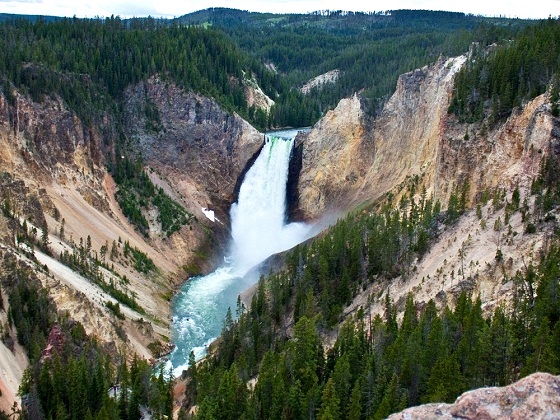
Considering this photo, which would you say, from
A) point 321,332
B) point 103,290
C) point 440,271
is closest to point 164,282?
point 103,290

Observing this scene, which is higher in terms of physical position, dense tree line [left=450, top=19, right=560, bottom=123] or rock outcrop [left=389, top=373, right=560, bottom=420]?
dense tree line [left=450, top=19, right=560, bottom=123]

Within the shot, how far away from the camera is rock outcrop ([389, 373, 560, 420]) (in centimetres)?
1457

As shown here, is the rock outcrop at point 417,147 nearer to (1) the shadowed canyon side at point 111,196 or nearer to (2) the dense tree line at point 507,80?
(2) the dense tree line at point 507,80

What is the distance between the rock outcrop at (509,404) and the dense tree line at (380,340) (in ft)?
60.7

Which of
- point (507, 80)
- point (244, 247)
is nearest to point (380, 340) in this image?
point (507, 80)

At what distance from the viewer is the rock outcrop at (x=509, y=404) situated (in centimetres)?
1457

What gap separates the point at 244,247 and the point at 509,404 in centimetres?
8338

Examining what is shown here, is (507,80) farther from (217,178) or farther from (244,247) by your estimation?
(217,178)

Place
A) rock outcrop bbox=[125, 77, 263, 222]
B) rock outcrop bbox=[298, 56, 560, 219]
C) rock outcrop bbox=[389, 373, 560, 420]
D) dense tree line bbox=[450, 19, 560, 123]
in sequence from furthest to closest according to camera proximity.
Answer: rock outcrop bbox=[125, 77, 263, 222]
dense tree line bbox=[450, 19, 560, 123]
rock outcrop bbox=[298, 56, 560, 219]
rock outcrop bbox=[389, 373, 560, 420]

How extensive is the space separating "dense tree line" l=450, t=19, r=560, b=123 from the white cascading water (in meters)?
33.2

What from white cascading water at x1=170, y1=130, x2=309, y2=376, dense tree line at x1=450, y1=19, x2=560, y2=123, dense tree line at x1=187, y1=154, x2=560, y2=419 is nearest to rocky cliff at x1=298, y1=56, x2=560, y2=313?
dense tree line at x1=187, y1=154, x2=560, y2=419

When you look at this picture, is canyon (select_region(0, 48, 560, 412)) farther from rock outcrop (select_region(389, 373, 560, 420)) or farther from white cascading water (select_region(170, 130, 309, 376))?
rock outcrop (select_region(389, 373, 560, 420))

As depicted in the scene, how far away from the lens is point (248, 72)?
13775 centimetres

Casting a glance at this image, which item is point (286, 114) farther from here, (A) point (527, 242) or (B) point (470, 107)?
(A) point (527, 242)
